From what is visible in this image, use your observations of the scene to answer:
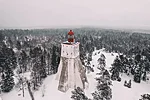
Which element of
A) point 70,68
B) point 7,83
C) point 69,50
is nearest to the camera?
point 69,50

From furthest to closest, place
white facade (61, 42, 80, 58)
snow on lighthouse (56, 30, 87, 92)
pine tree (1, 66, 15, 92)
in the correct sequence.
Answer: pine tree (1, 66, 15, 92) → snow on lighthouse (56, 30, 87, 92) → white facade (61, 42, 80, 58)

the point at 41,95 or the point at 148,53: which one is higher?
the point at 148,53

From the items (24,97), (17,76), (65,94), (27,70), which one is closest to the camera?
(65,94)

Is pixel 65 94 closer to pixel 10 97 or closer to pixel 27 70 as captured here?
pixel 10 97

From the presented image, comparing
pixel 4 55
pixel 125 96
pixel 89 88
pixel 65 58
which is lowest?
pixel 125 96

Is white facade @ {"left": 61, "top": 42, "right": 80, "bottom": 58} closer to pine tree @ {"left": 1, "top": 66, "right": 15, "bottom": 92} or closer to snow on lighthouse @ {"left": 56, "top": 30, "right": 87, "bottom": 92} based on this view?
snow on lighthouse @ {"left": 56, "top": 30, "right": 87, "bottom": 92}

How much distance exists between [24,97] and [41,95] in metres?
4.43

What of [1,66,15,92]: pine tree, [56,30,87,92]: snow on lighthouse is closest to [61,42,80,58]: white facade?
[56,30,87,92]: snow on lighthouse

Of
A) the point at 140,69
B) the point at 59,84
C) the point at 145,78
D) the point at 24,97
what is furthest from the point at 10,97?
the point at 145,78

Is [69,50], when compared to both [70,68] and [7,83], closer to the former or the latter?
[70,68]

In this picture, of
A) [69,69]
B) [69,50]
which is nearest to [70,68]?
[69,69]

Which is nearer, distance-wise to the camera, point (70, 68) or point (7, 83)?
point (70, 68)

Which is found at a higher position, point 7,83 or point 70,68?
point 70,68

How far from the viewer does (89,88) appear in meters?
22.8
